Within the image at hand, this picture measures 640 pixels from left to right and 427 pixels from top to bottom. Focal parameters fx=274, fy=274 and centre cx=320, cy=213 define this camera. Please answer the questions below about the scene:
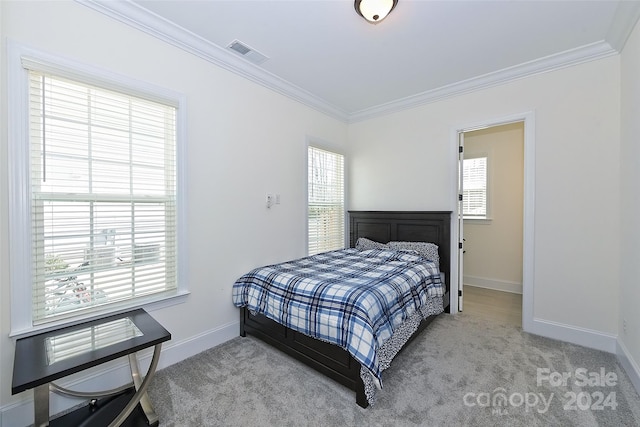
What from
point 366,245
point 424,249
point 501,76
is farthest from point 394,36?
point 366,245

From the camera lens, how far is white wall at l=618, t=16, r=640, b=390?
2.06m

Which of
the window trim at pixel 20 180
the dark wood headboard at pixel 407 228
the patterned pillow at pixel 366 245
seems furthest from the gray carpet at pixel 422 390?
the patterned pillow at pixel 366 245

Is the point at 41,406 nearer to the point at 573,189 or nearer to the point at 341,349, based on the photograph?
the point at 341,349

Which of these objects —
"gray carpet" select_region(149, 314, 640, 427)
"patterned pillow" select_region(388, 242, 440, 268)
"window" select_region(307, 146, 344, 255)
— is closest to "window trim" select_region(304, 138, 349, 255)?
Result: "window" select_region(307, 146, 344, 255)

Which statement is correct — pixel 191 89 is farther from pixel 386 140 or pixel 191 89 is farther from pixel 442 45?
pixel 386 140

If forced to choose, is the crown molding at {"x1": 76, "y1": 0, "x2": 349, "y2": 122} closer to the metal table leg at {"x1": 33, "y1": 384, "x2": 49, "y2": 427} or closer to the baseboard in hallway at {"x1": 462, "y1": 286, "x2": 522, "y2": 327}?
the metal table leg at {"x1": 33, "y1": 384, "x2": 49, "y2": 427}

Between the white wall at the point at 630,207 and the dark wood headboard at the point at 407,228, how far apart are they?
148 centimetres

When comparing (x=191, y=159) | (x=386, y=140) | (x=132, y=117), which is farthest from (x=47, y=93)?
(x=386, y=140)

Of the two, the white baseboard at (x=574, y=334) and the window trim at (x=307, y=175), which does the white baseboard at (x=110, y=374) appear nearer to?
the window trim at (x=307, y=175)

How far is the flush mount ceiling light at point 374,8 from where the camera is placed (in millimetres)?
1873

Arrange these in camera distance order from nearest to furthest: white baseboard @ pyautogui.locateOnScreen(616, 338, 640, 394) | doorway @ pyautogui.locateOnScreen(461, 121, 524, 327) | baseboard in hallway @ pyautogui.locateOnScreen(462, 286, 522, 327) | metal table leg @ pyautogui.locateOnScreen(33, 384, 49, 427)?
metal table leg @ pyautogui.locateOnScreen(33, 384, 49, 427) → white baseboard @ pyautogui.locateOnScreen(616, 338, 640, 394) → baseboard in hallway @ pyautogui.locateOnScreen(462, 286, 522, 327) → doorway @ pyautogui.locateOnScreen(461, 121, 524, 327)

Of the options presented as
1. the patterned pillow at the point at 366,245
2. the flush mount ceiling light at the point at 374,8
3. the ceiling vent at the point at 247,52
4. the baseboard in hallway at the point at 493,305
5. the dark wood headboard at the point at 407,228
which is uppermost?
the ceiling vent at the point at 247,52

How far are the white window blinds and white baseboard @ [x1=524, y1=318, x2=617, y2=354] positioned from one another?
3629mm

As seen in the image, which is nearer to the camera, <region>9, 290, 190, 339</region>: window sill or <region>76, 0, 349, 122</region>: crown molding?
<region>9, 290, 190, 339</region>: window sill
